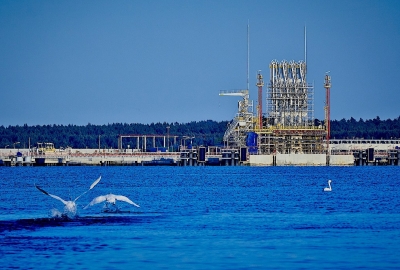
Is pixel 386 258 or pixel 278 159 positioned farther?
pixel 278 159

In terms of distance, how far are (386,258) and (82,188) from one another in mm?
64832

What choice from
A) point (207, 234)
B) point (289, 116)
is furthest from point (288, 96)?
point (207, 234)

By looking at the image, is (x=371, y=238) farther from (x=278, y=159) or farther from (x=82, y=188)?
(x=278, y=159)

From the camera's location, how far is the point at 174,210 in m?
70.1

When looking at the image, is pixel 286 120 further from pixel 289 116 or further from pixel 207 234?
pixel 207 234

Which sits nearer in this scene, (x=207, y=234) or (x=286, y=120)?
(x=207, y=234)

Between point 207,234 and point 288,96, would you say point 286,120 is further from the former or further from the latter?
point 207,234

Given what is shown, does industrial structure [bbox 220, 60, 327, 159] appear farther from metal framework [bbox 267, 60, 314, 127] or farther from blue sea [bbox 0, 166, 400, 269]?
blue sea [bbox 0, 166, 400, 269]

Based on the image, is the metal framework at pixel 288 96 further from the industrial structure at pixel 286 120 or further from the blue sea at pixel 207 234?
the blue sea at pixel 207 234

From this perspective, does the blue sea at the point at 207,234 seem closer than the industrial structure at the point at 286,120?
Yes

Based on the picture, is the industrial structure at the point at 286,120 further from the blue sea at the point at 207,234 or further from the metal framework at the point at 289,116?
the blue sea at the point at 207,234

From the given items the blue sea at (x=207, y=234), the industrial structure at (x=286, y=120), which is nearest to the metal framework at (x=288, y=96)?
the industrial structure at (x=286, y=120)

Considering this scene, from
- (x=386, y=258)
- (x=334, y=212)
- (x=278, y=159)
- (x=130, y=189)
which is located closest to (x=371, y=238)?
(x=386, y=258)

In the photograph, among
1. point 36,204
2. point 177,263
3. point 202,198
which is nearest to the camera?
point 177,263
